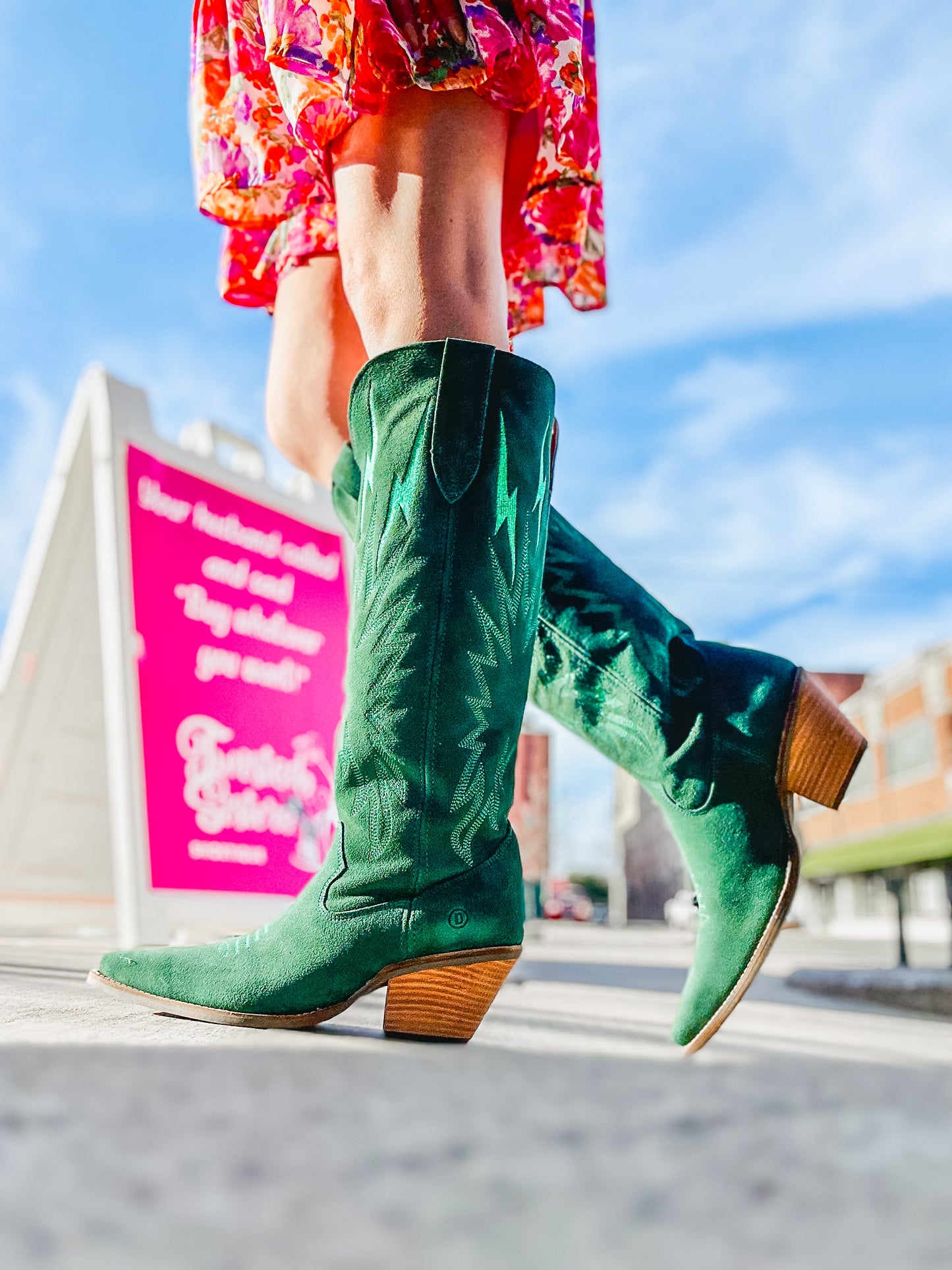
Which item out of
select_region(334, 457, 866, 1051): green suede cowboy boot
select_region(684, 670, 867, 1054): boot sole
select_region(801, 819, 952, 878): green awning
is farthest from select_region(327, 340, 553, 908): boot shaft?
select_region(801, 819, 952, 878): green awning

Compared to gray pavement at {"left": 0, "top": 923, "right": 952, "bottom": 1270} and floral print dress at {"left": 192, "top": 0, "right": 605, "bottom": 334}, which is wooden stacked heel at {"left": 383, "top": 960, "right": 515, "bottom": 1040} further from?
floral print dress at {"left": 192, "top": 0, "right": 605, "bottom": 334}

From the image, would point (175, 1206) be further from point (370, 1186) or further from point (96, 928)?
point (96, 928)

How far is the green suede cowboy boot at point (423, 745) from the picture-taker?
78 centimetres

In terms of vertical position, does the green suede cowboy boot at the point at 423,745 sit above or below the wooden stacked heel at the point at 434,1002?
above

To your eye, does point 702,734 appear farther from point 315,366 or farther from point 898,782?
point 898,782

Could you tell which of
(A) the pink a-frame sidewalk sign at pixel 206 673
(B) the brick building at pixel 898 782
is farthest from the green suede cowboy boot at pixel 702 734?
(B) the brick building at pixel 898 782

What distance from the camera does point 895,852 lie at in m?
6.71

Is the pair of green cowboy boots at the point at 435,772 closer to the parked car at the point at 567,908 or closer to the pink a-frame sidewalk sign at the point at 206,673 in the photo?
the pink a-frame sidewalk sign at the point at 206,673

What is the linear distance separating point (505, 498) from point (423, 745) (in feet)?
0.70

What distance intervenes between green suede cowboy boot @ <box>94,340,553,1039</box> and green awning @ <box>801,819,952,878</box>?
4719 mm

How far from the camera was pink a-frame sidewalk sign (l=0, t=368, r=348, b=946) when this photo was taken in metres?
2.33

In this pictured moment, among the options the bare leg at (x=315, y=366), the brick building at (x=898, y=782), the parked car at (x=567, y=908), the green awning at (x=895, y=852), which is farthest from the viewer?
the parked car at (x=567, y=908)

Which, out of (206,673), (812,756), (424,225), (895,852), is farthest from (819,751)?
(895,852)

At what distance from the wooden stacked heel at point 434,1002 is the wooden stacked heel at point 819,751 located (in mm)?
369
